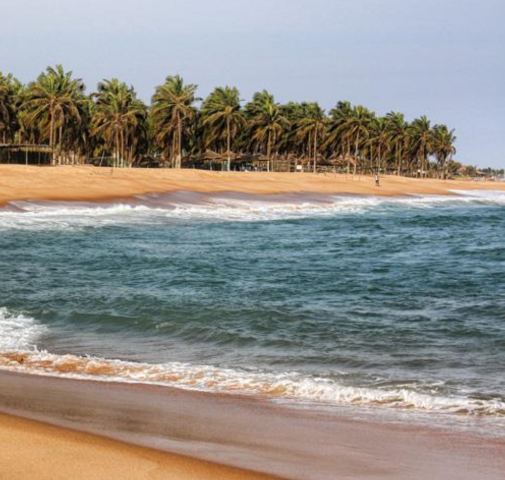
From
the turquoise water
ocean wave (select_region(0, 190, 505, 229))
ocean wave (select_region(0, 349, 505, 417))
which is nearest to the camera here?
ocean wave (select_region(0, 349, 505, 417))

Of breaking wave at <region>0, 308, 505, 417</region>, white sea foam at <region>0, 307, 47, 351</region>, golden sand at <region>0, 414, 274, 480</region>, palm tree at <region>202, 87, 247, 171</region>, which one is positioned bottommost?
white sea foam at <region>0, 307, 47, 351</region>

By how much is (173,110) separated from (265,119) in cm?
1787

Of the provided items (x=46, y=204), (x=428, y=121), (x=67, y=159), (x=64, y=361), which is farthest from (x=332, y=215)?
(x=428, y=121)

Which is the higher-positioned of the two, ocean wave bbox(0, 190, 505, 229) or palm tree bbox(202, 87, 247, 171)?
palm tree bbox(202, 87, 247, 171)

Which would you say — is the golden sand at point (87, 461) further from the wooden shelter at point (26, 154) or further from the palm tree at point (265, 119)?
the palm tree at point (265, 119)

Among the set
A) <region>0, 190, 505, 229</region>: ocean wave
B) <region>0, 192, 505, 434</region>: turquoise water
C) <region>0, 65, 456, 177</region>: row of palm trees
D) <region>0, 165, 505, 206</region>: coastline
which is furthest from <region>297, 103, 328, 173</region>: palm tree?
<region>0, 192, 505, 434</region>: turquoise water

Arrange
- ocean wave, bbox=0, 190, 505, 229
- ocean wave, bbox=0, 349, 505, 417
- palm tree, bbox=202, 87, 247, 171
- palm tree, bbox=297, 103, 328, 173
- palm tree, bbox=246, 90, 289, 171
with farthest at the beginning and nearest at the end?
palm tree, bbox=297, 103, 328, 173, palm tree, bbox=246, 90, 289, 171, palm tree, bbox=202, 87, 247, 171, ocean wave, bbox=0, 190, 505, 229, ocean wave, bbox=0, 349, 505, 417

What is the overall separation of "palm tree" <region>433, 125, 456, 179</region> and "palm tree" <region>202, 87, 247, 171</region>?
183 feet

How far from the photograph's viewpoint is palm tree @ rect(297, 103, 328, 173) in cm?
10794

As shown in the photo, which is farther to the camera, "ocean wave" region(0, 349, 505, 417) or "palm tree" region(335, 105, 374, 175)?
"palm tree" region(335, 105, 374, 175)

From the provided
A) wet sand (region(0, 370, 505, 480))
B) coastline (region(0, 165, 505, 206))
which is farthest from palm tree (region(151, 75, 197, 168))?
wet sand (region(0, 370, 505, 480))

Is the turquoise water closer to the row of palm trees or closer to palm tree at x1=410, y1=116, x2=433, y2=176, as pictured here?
the row of palm trees

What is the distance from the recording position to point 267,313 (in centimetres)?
1261

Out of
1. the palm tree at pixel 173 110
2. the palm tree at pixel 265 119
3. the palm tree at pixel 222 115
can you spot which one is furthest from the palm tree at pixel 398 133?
the palm tree at pixel 173 110
